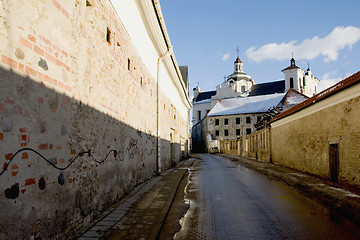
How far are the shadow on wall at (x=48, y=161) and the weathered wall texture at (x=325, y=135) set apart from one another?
24.0 ft

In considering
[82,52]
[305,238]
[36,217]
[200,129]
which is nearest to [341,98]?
[305,238]

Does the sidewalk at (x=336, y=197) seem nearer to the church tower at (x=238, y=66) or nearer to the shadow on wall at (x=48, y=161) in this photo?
the shadow on wall at (x=48, y=161)

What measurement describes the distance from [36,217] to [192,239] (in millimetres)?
2119

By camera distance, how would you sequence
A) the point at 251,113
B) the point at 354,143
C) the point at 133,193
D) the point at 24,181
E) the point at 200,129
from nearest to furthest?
the point at 24,181
the point at 133,193
the point at 354,143
the point at 251,113
the point at 200,129

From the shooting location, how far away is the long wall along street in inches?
111

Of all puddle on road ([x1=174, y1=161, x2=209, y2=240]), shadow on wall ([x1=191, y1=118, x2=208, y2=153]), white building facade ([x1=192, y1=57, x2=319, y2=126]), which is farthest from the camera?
white building facade ([x1=192, y1=57, x2=319, y2=126])

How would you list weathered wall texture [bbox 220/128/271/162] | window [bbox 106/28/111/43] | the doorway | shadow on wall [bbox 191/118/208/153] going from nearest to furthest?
window [bbox 106/28/111/43] → the doorway → weathered wall texture [bbox 220/128/271/162] → shadow on wall [bbox 191/118/208/153]

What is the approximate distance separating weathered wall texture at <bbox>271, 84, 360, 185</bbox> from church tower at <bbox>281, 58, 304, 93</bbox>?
4603 cm

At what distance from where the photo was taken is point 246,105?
50.8m

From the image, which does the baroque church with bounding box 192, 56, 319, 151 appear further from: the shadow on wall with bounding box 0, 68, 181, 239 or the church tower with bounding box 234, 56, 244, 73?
the shadow on wall with bounding box 0, 68, 181, 239

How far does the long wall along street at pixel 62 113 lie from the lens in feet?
9.24

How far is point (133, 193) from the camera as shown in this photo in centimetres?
735

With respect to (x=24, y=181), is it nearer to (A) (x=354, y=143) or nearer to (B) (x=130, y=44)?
(B) (x=130, y=44)

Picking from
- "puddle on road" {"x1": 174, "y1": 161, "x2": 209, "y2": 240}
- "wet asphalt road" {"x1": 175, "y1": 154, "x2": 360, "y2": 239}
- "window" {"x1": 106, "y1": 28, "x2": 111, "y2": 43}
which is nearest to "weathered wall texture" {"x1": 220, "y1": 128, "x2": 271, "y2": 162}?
"wet asphalt road" {"x1": 175, "y1": 154, "x2": 360, "y2": 239}
